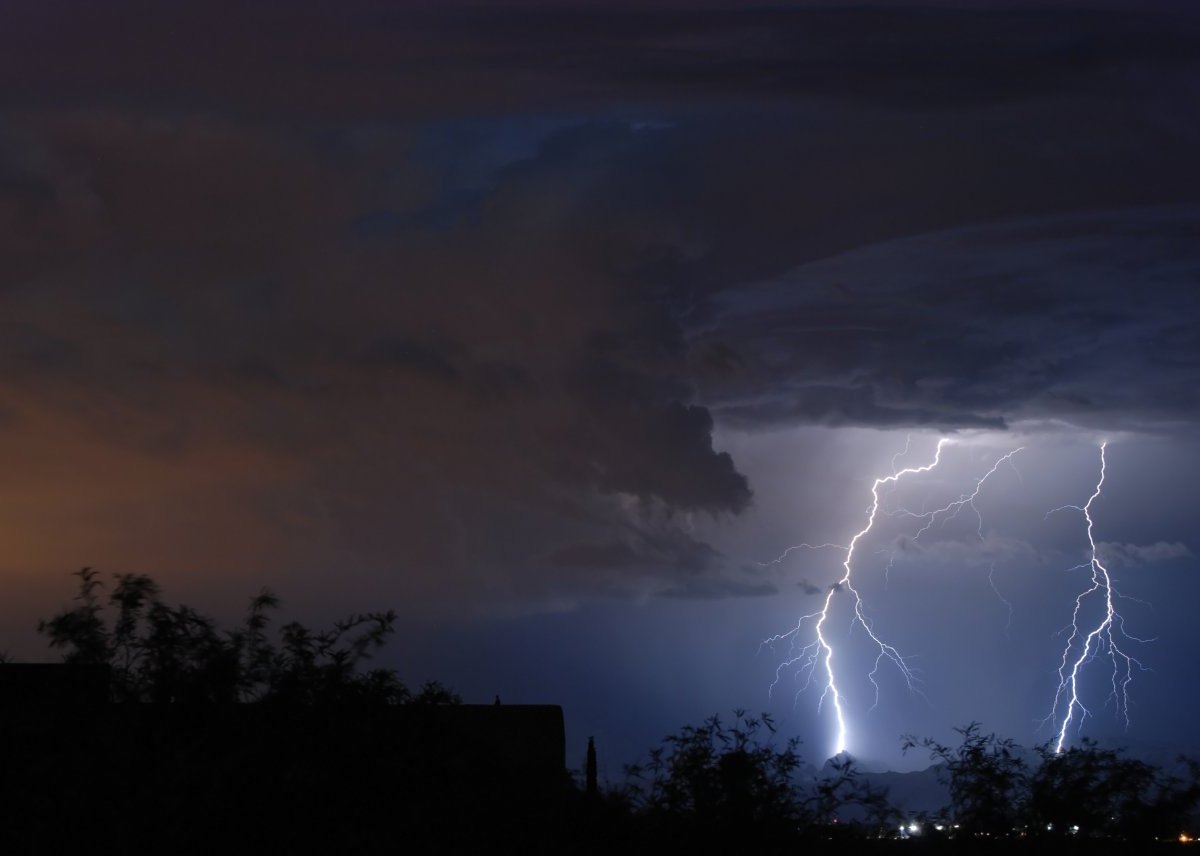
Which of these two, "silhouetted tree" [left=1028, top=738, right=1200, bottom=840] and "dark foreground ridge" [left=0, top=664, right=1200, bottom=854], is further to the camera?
"silhouetted tree" [left=1028, top=738, right=1200, bottom=840]

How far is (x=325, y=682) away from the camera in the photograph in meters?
13.7

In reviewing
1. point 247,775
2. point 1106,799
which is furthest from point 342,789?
point 1106,799

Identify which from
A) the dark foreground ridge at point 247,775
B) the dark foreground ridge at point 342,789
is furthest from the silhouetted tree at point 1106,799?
the dark foreground ridge at point 247,775

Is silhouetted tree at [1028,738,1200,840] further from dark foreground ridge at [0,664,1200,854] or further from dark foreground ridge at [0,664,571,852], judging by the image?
dark foreground ridge at [0,664,571,852]

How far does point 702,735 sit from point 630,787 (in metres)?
1.06

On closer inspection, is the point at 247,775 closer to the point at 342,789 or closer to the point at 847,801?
the point at 342,789

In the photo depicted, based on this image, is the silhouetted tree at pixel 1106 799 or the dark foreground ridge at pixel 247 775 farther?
the silhouetted tree at pixel 1106 799

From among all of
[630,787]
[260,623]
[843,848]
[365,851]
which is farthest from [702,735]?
[260,623]

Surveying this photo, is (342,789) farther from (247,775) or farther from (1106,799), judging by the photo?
(1106,799)

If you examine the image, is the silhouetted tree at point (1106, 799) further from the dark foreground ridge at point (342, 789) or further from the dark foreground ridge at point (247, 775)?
the dark foreground ridge at point (247, 775)

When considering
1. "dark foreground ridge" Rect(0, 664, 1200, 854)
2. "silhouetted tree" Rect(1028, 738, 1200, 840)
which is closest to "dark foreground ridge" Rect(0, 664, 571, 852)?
"dark foreground ridge" Rect(0, 664, 1200, 854)

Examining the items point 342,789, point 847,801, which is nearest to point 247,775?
point 342,789

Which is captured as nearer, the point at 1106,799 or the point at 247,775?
the point at 247,775

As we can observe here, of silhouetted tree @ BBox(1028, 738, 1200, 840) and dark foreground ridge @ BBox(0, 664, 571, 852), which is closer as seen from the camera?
dark foreground ridge @ BBox(0, 664, 571, 852)
